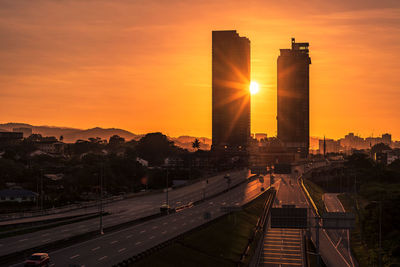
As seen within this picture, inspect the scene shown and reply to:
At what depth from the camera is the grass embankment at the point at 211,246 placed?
73.4 meters

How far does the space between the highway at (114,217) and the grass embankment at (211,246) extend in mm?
16062

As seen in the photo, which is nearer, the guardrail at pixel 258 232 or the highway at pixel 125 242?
the highway at pixel 125 242

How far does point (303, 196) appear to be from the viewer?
187m

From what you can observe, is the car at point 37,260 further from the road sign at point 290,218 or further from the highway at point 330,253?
the road sign at point 290,218

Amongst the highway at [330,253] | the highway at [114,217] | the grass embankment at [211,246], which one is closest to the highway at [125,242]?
the grass embankment at [211,246]

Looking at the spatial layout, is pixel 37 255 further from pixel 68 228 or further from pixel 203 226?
pixel 203 226

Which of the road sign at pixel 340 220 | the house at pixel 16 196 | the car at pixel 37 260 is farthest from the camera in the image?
the house at pixel 16 196

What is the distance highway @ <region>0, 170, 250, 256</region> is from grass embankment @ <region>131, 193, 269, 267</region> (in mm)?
16062

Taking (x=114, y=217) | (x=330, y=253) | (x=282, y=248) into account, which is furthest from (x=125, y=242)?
(x=330, y=253)

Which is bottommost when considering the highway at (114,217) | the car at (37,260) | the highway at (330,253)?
the highway at (330,253)

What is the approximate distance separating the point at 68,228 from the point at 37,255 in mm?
33853

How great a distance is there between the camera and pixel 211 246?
300 ft

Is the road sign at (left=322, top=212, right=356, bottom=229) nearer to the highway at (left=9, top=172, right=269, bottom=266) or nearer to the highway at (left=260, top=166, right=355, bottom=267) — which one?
the highway at (left=260, top=166, right=355, bottom=267)

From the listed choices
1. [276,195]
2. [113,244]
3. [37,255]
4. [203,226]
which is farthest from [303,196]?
[37,255]
